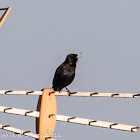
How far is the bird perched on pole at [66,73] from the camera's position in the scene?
12.2 meters

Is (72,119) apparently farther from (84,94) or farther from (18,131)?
(18,131)

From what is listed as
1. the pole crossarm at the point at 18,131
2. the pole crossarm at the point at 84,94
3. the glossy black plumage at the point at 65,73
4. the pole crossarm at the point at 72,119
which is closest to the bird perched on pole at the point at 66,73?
the glossy black plumage at the point at 65,73

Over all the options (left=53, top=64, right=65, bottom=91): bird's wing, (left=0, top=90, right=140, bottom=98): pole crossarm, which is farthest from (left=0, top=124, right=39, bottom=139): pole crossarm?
(left=53, top=64, right=65, bottom=91): bird's wing

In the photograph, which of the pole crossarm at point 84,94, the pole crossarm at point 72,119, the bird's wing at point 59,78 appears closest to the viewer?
the pole crossarm at point 72,119

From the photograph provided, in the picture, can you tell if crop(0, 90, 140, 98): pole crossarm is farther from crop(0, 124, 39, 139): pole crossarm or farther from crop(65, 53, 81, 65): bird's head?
crop(65, 53, 81, 65): bird's head

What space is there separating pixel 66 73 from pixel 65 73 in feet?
0.09

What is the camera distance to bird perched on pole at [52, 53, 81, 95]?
1216 centimetres

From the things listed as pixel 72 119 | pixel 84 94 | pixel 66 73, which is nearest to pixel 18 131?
pixel 72 119

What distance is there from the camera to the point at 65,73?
1219 centimetres

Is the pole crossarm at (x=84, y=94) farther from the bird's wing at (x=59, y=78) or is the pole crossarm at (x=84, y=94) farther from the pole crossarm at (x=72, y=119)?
the bird's wing at (x=59, y=78)

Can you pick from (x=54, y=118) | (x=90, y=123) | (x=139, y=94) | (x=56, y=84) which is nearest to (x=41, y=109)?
(x=54, y=118)

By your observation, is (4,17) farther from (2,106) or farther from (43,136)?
(43,136)

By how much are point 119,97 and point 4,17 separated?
2.35 meters

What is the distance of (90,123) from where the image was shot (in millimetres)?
5711
